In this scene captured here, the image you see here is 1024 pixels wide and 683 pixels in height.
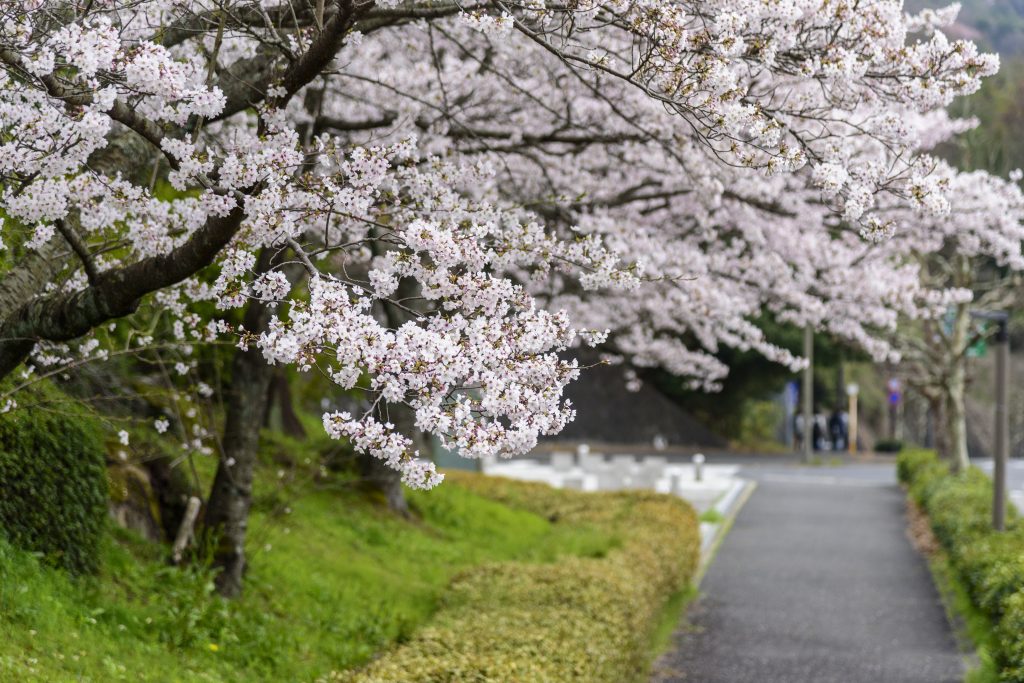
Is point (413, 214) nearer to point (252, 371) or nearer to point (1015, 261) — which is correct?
point (252, 371)

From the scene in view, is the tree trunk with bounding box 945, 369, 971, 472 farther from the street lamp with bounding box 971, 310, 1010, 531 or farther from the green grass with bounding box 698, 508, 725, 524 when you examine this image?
the street lamp with bounding box 971, 310, 1010, 531

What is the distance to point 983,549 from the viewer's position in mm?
11484

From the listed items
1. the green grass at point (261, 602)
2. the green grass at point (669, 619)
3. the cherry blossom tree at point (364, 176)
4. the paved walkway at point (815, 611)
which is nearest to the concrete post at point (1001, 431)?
the paved walkway at point (815, 611)

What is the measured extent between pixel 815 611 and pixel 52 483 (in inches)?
323

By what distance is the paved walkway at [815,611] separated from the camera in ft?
30.7

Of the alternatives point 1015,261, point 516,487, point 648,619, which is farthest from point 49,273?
point 516,487

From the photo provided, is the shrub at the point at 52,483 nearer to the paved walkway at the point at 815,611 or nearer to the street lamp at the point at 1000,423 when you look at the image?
the paved walkway at the point at 815,611

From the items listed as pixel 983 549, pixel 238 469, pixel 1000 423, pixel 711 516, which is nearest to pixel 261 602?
pixel 238 469

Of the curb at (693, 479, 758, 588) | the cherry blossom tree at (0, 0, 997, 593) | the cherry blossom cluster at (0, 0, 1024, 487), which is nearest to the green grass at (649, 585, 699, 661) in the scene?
the curb at (693, 479, 758, 588)

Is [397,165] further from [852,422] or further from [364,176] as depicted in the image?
[852,422]

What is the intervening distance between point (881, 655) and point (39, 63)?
8628 mm

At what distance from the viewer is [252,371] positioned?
8422 mm

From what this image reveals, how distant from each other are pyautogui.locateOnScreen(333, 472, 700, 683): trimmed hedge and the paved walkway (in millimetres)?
567

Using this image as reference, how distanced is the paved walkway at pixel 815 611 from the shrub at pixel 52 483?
15.8ft
